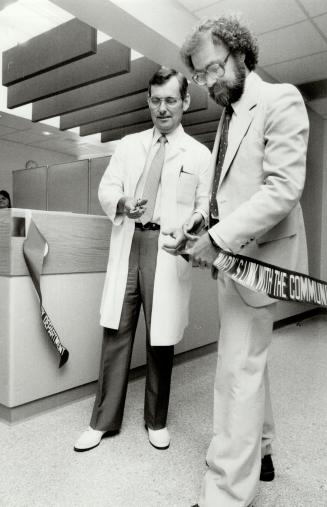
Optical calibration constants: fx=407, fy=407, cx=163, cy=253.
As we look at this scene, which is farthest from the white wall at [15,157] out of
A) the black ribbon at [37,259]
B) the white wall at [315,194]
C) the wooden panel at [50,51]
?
the black ribbon at [37,259]

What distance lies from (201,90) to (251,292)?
342 centimetres

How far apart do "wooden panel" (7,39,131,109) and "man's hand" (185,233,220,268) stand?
2487mm

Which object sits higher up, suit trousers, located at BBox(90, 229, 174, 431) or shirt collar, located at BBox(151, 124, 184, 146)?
shirt collar, located at BBox(151, 124, 184, 146)

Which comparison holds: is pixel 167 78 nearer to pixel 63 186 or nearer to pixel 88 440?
pixel 88 440

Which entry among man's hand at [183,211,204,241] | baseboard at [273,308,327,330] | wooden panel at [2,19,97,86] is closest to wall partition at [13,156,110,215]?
wooden panel at [2,19,97,86]

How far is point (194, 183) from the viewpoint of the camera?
167 centimetres

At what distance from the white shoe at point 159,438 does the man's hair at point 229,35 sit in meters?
1.40

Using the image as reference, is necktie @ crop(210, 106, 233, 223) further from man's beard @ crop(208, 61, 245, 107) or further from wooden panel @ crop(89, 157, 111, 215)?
wooden panel @ crop(89, 157, 111, 215)

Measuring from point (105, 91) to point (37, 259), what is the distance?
256 centimetres

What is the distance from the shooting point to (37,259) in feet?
5.91

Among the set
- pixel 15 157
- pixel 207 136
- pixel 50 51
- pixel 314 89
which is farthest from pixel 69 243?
pixel 15 157

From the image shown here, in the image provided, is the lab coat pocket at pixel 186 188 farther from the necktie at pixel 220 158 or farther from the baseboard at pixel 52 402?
the baseboard at pixel 52 402

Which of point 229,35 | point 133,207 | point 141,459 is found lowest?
point 141,459

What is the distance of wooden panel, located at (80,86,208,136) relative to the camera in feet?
13.3
